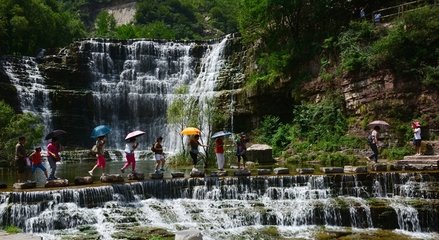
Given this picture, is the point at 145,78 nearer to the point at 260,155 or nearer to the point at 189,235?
the point at 260,155

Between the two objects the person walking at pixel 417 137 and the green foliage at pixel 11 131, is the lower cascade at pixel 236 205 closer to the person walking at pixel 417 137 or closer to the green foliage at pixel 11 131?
the person walking at pixel 417 137

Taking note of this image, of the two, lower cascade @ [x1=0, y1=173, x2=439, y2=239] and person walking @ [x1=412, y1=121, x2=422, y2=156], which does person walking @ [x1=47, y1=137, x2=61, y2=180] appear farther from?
person walking @ [x1=412, y1=121, x2=422, y2=156]

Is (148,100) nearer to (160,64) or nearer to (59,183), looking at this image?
(160,64)

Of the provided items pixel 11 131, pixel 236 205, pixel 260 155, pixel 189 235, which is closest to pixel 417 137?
pixel 260 155

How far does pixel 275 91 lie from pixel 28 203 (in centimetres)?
2087

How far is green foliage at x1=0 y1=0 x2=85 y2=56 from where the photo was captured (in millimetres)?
42844

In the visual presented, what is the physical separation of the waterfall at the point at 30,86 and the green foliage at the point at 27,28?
3.87 meters

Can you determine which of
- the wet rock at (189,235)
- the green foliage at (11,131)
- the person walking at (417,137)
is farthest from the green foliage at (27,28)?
the wet rock at (189,235)

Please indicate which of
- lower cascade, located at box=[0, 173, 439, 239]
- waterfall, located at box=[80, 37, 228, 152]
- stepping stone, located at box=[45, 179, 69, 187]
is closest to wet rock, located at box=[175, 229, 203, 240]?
lower cascade, located at box=[0, 173, 439, 239]

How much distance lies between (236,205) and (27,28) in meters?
35.7

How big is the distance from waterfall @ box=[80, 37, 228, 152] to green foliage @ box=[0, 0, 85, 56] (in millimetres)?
6660

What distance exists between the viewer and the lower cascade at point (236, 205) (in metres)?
14.0

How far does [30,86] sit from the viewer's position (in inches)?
1513

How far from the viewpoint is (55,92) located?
3900 cm
